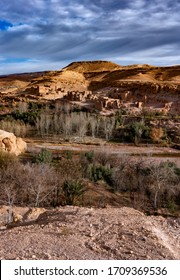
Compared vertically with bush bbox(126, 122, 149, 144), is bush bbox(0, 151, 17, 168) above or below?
above

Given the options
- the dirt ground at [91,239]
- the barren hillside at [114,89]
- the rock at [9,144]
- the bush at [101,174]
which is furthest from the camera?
the barren hillside at [114,89]

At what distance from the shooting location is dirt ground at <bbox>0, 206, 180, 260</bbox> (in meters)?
6.53

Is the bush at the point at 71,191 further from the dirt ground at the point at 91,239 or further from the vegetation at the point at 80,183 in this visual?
the dirt ground at the point at 91,239

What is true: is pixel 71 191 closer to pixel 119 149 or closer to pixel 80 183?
pixel 80 183

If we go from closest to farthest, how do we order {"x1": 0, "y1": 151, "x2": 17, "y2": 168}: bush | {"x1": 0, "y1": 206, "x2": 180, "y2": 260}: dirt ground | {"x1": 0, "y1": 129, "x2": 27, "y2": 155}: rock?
1. {"x1": 0, "y1": 206, "x2": 180, "y2": 260}: dirt ground
2. {"x1": 0, "y1": 151, "x2": 17, "y2": 168}: bush
3. {"x1": 0, "y1": 129, "x2": 27, "y2": 155}: rock

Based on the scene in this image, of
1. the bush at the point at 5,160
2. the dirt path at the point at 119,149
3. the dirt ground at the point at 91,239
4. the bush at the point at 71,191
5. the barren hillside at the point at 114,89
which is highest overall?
the barren hillside at the point at 114,89

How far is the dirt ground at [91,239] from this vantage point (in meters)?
6.53

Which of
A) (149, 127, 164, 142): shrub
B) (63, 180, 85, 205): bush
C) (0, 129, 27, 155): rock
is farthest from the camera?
(149, 127, 164, 142): shrub

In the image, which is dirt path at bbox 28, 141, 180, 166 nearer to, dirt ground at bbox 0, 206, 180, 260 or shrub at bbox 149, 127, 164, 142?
shrub at bbox 149, 127, 164, 142

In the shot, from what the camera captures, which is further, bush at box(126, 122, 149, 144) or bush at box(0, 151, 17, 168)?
A: bush at box(126, 122, 149, 144)

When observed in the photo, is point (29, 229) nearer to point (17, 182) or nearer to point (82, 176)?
point (17, 182)

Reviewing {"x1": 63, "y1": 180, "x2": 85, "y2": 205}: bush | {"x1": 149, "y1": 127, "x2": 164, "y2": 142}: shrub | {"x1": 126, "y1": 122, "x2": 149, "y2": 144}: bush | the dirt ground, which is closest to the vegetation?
{"x1": 63, "y1": 180, "x2": 85, "y2": 205}: bush

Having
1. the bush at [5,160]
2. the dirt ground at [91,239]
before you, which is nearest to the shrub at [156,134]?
the bush at [5,160]

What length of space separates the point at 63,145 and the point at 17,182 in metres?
15.7
